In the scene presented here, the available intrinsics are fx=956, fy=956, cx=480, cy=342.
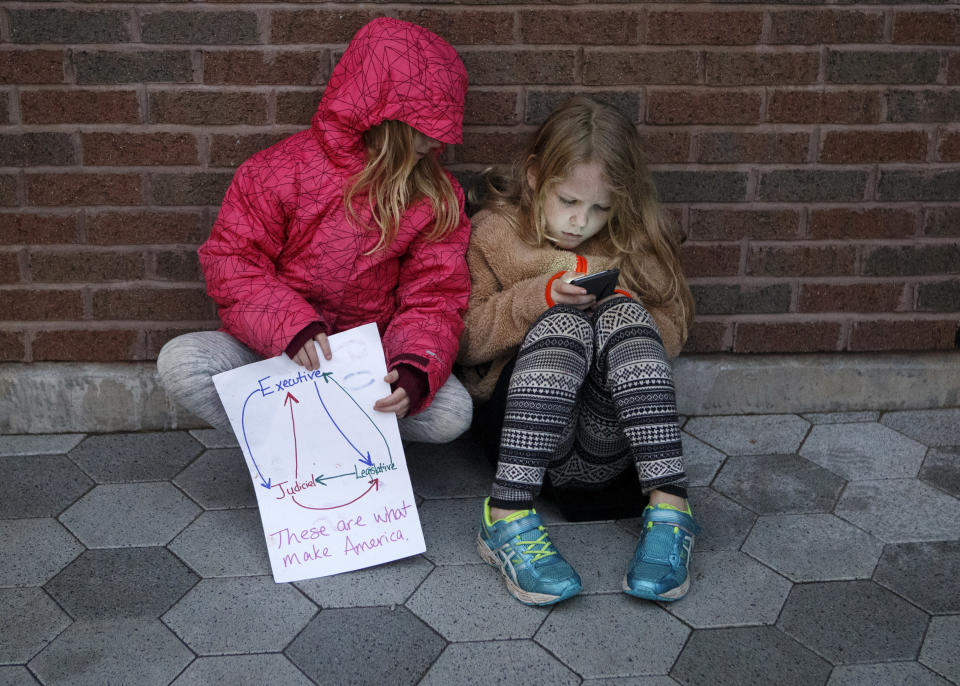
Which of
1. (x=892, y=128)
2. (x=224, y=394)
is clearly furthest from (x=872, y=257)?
(x=224, y=394)

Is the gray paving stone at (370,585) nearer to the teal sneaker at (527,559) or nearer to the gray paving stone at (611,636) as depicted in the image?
the teal sneaker at (527,559)

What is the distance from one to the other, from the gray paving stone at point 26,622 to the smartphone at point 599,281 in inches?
54.5

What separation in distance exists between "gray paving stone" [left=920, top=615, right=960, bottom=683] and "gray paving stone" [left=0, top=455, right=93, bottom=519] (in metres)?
2.09

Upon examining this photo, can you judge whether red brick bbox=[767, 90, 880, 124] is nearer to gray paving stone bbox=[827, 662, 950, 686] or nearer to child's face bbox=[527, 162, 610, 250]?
child's face bbox=[527, 162, 610, 250]

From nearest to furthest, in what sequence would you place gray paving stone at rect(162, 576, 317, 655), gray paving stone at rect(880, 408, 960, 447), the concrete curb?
gray paving stone at rect(162, 576, 317, 655) → the concrete curb → gray paving stone at rect(880, 408, 960, 447)

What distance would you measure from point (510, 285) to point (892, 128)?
1.22 meters

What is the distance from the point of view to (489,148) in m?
2.68

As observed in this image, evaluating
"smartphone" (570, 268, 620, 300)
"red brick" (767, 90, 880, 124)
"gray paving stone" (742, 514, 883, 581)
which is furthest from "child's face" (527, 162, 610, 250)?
"gray paving stone" (742, 514, 883, 581)

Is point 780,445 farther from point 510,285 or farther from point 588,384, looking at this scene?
point 510,285

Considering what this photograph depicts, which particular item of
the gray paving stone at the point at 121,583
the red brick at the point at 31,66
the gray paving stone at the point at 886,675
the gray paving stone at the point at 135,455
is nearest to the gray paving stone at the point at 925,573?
the gray paving stone at the point at 886,675

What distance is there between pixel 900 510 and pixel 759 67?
1267 mm

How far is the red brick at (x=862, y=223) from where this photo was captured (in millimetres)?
2834

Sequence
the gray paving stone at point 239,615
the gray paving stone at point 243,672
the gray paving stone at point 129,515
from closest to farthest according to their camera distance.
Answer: the gray paving stone at point 243,672, the gray paving stone at point 239,615, the gray paving stone at point 129,515

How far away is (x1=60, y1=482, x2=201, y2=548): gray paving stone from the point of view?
2.36 m
